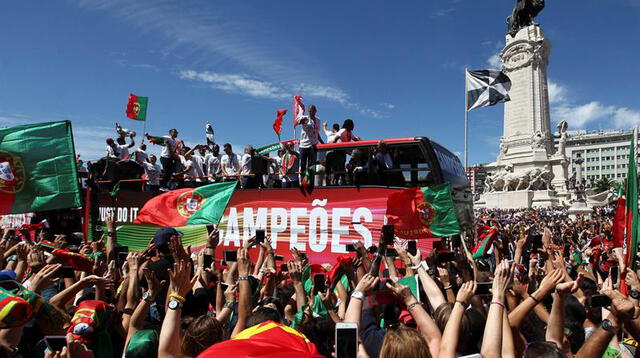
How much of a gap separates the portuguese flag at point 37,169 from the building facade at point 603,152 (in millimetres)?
125482

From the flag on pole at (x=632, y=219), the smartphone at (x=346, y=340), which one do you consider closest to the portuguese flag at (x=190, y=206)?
the smartphone at (x=346, y=340)

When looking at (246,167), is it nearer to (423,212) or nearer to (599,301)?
(423,212)

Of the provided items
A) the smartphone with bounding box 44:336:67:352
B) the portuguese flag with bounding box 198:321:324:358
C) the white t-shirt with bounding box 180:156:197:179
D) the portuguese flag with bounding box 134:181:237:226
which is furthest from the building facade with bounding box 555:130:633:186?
the smartphone with bounding box 44:336:67:352

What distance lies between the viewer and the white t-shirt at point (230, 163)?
10.0 metres

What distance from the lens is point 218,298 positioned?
368cm

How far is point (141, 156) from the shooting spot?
10.8 m

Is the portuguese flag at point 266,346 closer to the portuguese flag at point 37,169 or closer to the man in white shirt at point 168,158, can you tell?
the portuguese flag at point 37,169

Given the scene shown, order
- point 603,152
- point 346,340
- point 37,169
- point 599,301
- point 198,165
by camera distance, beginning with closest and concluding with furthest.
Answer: point 346,340, point 599,301, point 37,169, point 198,165, point 603,152

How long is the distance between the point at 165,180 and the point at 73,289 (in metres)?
7.41

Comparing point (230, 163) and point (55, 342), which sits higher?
point (230, 163)

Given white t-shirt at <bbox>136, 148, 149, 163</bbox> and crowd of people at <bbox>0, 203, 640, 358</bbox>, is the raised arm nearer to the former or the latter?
crowd of people at <bbox>0, 203, 640, 358</bbox>

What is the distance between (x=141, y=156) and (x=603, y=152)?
442 feet

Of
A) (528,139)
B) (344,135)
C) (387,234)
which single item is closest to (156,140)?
(344,135)

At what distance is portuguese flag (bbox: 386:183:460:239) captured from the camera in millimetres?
6844
